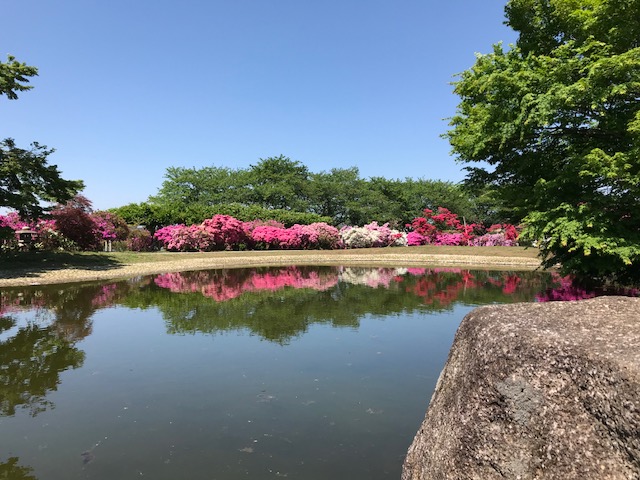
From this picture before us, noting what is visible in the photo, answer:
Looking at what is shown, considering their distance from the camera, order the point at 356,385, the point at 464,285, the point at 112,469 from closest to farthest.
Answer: the point at 112,469 < the point at 356,385 < the point at 464,285

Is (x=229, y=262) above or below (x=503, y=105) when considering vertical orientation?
below

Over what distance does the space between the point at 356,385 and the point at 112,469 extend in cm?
338

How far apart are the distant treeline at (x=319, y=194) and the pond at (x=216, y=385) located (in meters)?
35.0

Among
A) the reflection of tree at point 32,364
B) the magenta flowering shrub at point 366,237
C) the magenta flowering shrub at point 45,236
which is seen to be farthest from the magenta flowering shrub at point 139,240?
the reflection of tree at point 32,364

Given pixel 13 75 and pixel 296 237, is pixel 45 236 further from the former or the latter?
pixel 296 237

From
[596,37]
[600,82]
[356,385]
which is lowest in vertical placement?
[356,385]

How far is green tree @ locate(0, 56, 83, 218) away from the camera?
19156mm

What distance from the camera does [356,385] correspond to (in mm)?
6148

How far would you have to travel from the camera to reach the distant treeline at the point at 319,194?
51844 millimetres

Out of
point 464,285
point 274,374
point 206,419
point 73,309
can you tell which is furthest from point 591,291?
point 73,309

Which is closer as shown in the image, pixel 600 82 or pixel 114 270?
pixel 600 82

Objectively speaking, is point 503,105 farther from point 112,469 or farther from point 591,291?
point 112,469

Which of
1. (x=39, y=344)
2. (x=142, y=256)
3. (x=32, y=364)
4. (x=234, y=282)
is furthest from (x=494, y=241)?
(x=32, y=364)

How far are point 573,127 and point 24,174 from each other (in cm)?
2318
